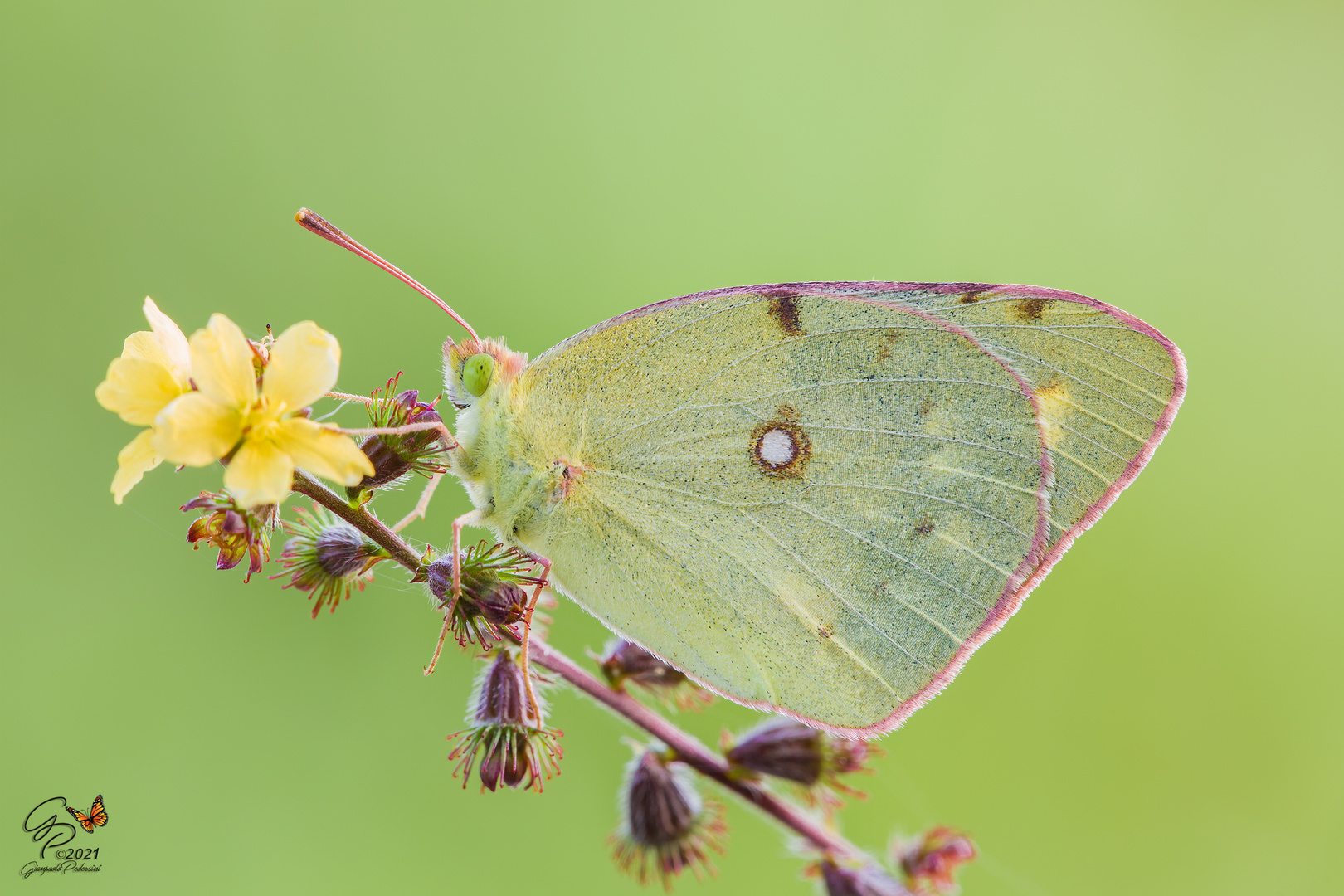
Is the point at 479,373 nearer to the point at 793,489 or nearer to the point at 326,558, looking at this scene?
the point at 326,558

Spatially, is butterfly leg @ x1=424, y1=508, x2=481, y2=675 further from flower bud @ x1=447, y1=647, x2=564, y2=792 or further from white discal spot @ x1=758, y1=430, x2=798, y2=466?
white discal spot @ x1=758, y1=430, x2=798, y2=466

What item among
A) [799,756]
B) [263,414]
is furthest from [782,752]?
[263,414]

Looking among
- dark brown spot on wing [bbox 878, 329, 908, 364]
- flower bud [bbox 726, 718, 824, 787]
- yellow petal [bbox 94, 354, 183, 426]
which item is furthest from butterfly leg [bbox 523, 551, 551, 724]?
dark brown spot on wing [bbox 878, 329, 908, 364]

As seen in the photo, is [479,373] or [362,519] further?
[479,373]

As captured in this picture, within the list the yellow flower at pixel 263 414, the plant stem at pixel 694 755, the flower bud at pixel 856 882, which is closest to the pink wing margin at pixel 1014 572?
the plant stem at pixel 694 755

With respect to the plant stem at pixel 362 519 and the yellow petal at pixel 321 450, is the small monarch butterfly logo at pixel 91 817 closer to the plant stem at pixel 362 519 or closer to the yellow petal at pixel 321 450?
the plant stem at pixel 362 519

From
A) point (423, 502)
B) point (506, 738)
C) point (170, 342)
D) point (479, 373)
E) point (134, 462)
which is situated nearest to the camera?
point (134, 462)
